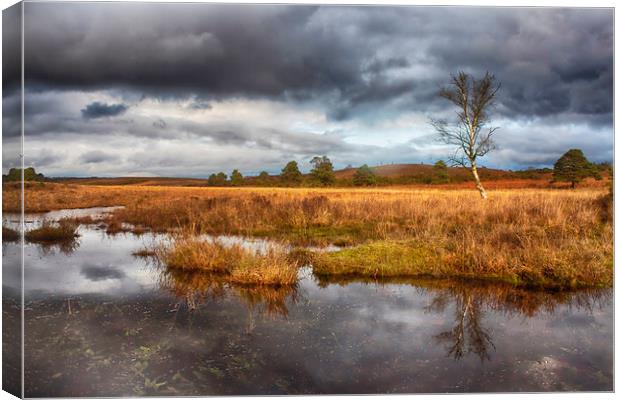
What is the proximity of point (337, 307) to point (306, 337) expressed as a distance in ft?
3.82

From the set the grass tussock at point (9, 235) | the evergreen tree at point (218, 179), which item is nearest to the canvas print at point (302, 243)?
the grass tussock at point (9, 235)

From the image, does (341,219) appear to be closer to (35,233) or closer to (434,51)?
(434,51)

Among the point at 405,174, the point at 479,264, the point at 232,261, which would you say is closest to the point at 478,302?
the point at 479,264

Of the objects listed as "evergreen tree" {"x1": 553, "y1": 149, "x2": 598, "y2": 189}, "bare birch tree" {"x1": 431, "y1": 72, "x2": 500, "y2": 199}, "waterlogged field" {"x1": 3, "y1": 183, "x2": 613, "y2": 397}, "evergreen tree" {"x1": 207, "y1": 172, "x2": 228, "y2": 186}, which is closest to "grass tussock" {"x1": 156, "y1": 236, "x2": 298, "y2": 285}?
"waterlogged field" {"x1": 3, "y1": 183, "x2": 613, "y2": 397}

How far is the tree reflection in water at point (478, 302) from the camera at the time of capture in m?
5.88

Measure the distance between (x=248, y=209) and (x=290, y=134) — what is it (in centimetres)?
706

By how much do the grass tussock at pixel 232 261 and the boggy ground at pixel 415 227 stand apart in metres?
0.05

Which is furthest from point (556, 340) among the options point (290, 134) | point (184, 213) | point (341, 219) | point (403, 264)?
point (184, 213)

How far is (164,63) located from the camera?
749cm

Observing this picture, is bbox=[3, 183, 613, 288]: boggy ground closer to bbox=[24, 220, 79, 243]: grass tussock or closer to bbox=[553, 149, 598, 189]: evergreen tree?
bbox=[553, 149, 598, 189]: evergreen tree

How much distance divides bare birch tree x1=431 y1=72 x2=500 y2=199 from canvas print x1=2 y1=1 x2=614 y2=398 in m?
0.04

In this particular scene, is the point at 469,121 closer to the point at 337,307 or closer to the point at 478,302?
the point at 478,302

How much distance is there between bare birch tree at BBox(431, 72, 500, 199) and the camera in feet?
28.3

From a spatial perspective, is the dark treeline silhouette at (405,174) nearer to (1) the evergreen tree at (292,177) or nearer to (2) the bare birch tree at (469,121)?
(1) the evergreen tree at (292,177)
